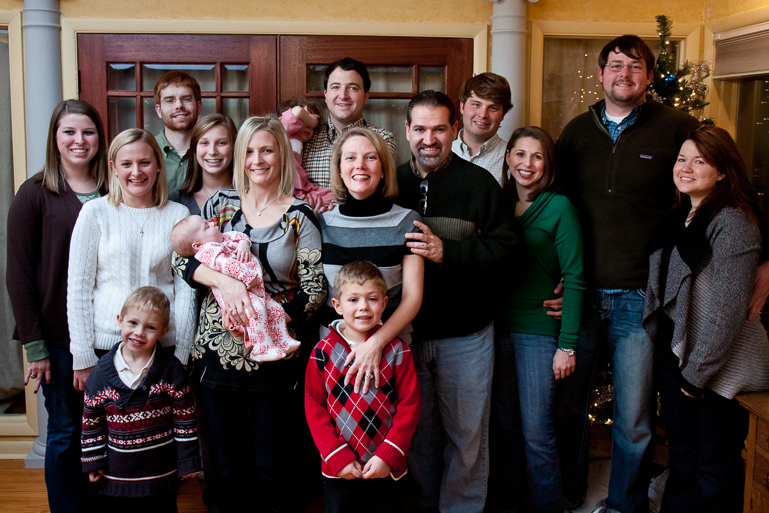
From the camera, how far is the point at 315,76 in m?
3.34

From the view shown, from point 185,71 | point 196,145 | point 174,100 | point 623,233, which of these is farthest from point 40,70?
point 623,233

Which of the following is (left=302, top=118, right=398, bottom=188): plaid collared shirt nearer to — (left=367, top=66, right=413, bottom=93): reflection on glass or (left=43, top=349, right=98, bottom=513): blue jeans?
(left=367, top=66, right=413, bottom=93): reflection on glass

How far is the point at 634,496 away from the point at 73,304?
89.4 inches

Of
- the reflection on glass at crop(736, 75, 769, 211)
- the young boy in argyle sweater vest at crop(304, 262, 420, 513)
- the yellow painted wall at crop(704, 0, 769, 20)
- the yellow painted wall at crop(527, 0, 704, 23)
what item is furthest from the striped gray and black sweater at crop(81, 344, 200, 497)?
the yellow painted wall at crop(704, 0, 769, 20)

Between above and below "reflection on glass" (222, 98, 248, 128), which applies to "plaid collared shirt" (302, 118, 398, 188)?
below

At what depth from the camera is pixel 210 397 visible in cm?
219

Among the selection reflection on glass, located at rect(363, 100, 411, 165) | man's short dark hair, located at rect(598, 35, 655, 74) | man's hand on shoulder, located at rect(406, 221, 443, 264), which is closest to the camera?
man's hand on shoulder, located at rect(406, 221, 443, 264)

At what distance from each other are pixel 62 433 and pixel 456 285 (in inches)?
63.3

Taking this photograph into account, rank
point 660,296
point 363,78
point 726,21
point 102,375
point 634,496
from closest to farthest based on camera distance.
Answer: point 102,375
point 660,296
point 634,496
point 363,78
point 726,21

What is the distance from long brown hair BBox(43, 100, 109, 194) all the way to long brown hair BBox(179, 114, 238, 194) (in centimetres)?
31

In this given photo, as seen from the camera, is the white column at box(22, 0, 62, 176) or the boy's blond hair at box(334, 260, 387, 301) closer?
the boy's blond hair at box(334, 260, 387, 301)

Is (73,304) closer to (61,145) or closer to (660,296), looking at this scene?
(61,145)

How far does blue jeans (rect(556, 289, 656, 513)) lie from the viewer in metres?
2.46

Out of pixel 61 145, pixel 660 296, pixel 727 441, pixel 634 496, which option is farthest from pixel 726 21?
pixel 61 145
